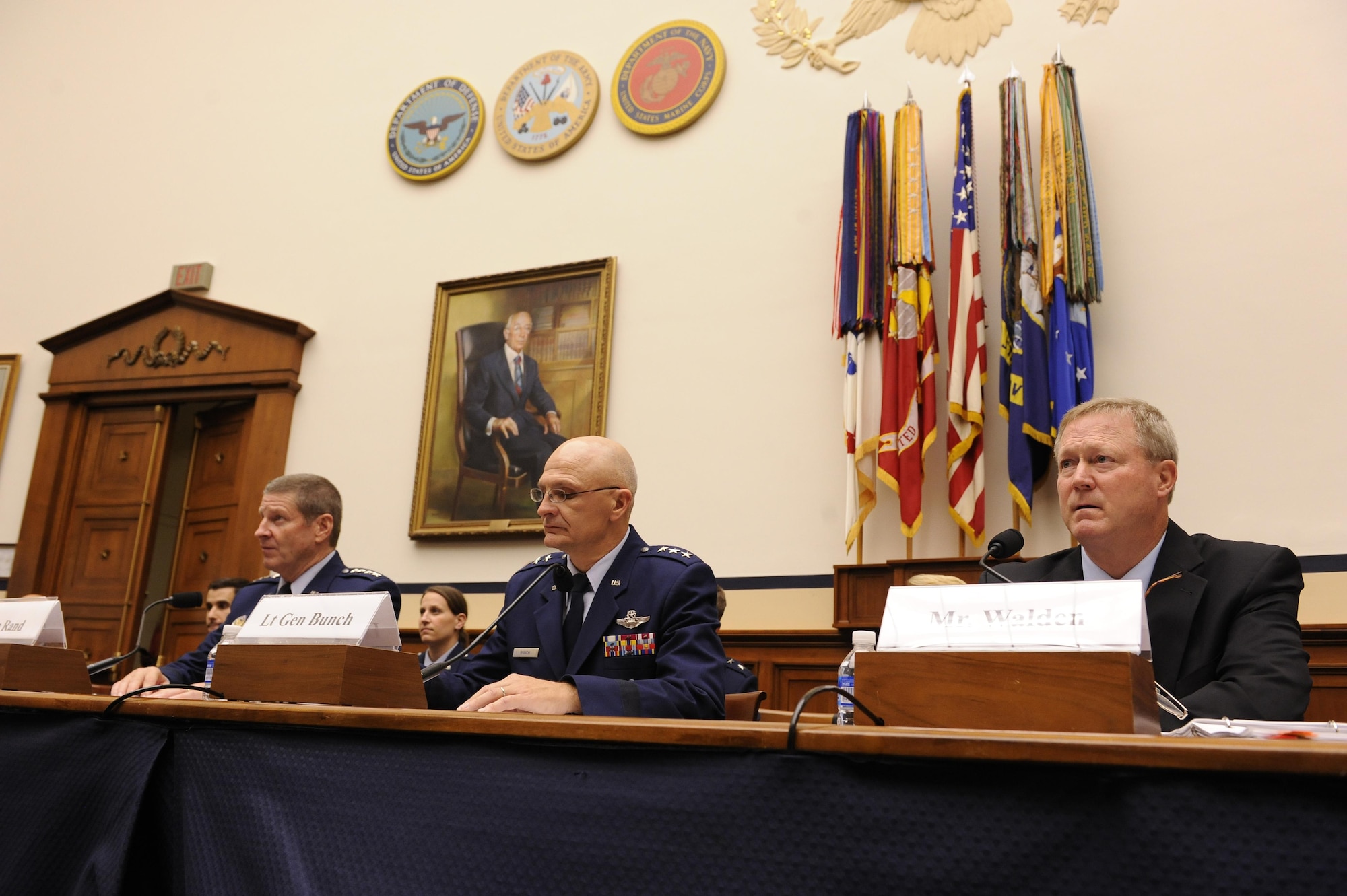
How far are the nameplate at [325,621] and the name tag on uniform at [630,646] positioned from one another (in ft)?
1.64

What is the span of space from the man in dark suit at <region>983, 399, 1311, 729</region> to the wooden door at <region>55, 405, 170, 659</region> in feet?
19.6

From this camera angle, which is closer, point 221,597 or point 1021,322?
point 1021,322

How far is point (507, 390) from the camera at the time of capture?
5.99 meters

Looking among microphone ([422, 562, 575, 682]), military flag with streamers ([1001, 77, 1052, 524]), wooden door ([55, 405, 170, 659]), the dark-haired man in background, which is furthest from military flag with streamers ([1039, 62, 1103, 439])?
wooden door ([55, 405, 170, 659])

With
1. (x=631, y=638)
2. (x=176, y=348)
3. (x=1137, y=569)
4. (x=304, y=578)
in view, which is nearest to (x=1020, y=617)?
(x=1137, y=569)

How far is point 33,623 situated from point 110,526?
4.67 m

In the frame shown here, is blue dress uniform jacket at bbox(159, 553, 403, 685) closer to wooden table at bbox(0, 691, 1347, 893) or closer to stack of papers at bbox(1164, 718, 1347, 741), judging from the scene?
wooden table at bbox(0, 691, 1347, 893)

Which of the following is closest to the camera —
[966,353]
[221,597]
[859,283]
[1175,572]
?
[1175,572]

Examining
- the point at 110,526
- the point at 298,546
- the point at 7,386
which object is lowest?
the point at 298,546

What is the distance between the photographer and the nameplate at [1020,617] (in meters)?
1.41

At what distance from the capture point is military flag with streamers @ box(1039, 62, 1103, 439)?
4586mm

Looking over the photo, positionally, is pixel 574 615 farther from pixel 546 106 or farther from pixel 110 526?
pixel 110 526

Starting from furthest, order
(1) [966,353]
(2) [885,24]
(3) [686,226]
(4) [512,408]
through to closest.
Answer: (4) [512,408] < (3) [686,226] < (2) [885,24] < (1) [966,353]

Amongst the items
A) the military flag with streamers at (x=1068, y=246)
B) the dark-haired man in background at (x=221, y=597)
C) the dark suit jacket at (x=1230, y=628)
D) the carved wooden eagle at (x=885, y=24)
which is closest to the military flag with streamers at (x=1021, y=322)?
the military flag with streamers at (x=1068, y=246)
